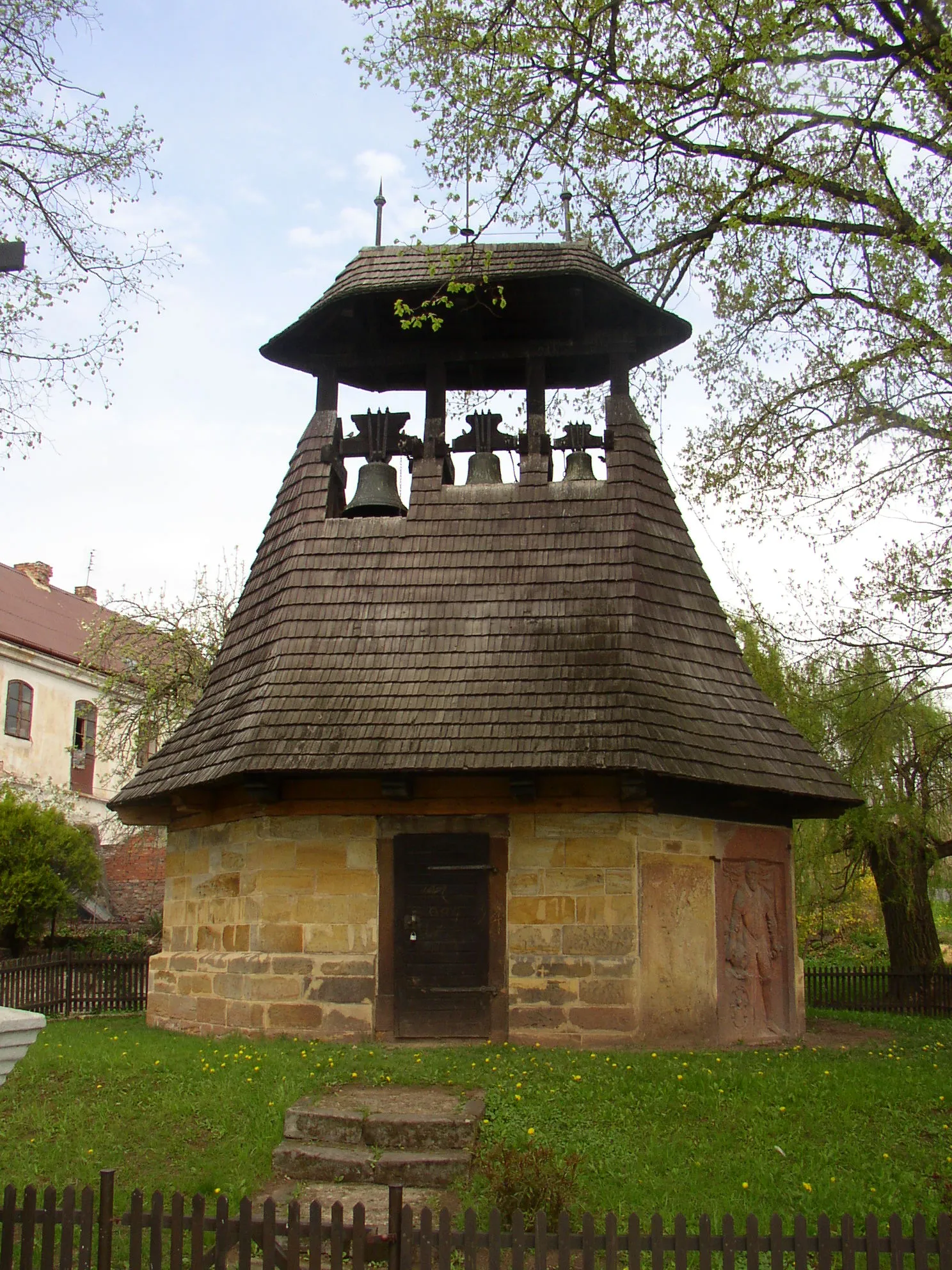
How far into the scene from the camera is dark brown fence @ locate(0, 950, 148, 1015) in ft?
47.4

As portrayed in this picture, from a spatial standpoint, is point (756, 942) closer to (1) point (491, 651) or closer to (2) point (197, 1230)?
(1) point (491, 651)

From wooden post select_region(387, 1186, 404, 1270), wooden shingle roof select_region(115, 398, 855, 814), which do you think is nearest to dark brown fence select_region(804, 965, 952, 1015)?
wooden shingle roof select_region(115, 398, 855, 814)

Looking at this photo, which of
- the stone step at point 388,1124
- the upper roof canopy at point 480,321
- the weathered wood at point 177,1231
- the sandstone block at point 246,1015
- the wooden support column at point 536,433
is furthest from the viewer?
the wooden support column at point 536,433

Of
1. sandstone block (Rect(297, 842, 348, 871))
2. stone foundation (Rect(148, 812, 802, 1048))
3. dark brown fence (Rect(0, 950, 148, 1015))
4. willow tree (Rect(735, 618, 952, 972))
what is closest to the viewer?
stone foundation (Rect(148, 812, 802, 1048))

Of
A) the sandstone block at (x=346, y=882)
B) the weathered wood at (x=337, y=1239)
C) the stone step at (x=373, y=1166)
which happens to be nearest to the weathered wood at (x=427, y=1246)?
the weathered wood at (x=337, y=1239)

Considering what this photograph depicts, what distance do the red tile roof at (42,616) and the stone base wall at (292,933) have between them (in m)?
14.6

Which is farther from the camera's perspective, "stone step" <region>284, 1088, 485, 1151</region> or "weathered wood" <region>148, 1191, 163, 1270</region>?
"stone step" <region>284, 1088, 485, 1151</region>

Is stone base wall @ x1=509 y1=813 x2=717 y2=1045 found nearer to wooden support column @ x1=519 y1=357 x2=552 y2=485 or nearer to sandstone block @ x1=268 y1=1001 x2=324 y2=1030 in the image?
sandstone block @ x1=268 y1=1001 x2=324 y2=1030

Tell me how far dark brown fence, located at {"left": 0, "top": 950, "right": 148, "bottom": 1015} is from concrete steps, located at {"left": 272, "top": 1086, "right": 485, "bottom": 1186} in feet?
26.2

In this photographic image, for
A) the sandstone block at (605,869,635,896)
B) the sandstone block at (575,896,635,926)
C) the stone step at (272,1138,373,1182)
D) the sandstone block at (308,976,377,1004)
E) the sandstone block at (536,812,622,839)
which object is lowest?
the stone step at (272,1138,373,1182)

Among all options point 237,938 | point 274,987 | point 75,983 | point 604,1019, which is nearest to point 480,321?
point 237,938

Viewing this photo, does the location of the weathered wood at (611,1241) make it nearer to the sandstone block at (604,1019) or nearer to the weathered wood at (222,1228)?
the weathered wood at (222,1228)

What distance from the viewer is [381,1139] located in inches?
269

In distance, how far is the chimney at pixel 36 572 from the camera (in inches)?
1183
